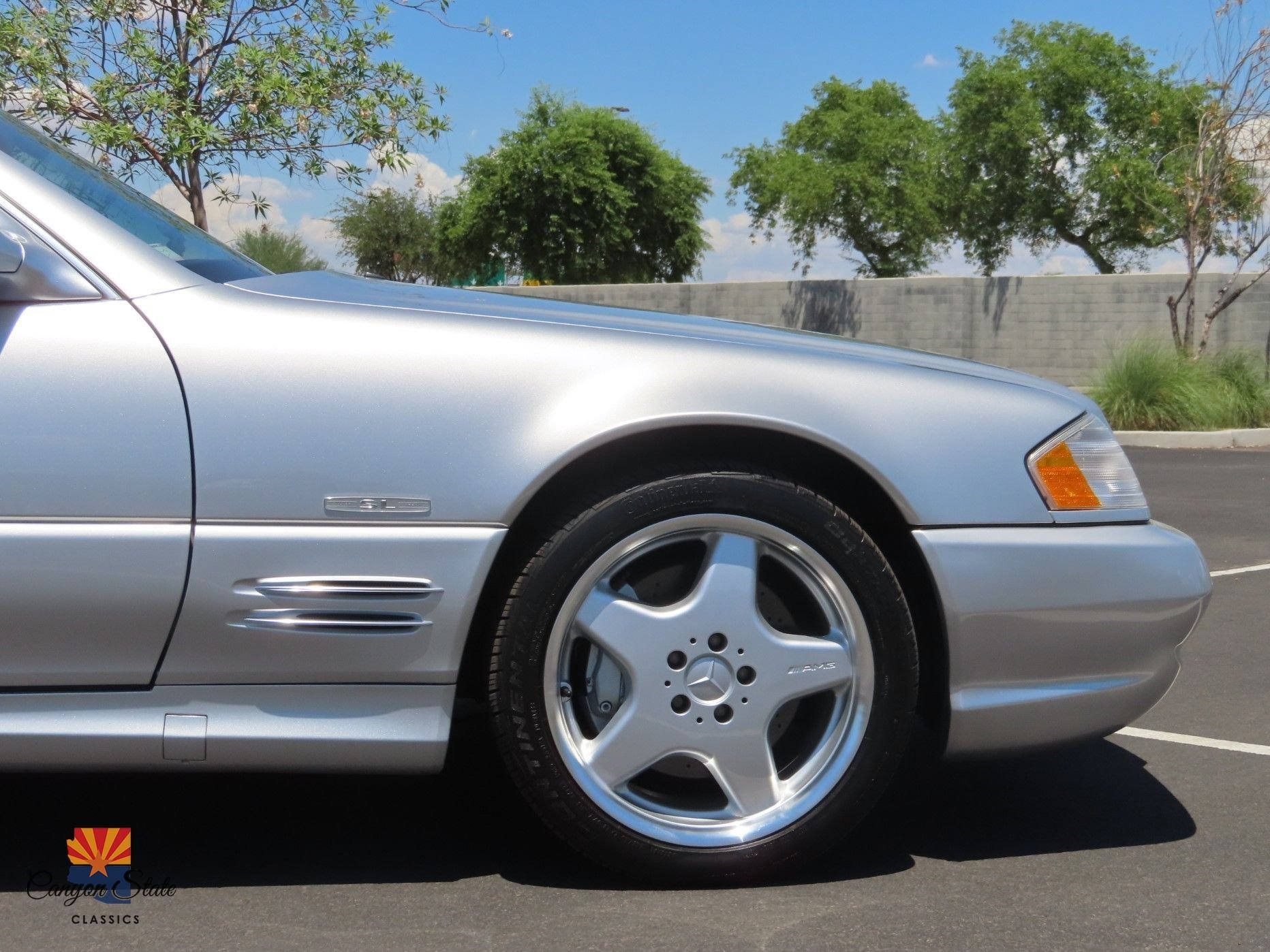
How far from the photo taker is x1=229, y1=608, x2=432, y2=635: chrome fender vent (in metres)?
2.39

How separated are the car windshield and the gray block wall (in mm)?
16340

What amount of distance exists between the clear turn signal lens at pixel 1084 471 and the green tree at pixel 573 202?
38.4m

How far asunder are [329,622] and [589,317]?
0.79 metres

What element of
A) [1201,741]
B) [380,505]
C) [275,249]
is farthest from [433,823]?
[275,249]

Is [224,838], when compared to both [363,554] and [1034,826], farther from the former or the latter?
[1034,826]

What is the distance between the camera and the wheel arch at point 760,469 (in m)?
2.54

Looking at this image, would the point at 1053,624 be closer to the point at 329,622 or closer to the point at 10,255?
the point at 329,622

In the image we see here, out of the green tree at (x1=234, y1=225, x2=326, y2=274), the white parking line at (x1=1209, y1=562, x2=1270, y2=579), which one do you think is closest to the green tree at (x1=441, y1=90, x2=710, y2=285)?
the green tree at (x1=234, y1=225, x2=326, y2=274)

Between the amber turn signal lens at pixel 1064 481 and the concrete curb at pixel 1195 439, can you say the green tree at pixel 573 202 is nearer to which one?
the concrete curb at pixel 1195 439

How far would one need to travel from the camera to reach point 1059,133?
122 feet

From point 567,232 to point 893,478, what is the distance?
3923 cm

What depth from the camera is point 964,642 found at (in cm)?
257

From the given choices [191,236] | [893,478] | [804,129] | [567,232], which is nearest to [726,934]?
[893,478]

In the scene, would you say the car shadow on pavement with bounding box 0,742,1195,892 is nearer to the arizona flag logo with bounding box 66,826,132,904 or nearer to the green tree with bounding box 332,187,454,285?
the arizona flag logo with bounding box 66,826,132,904
